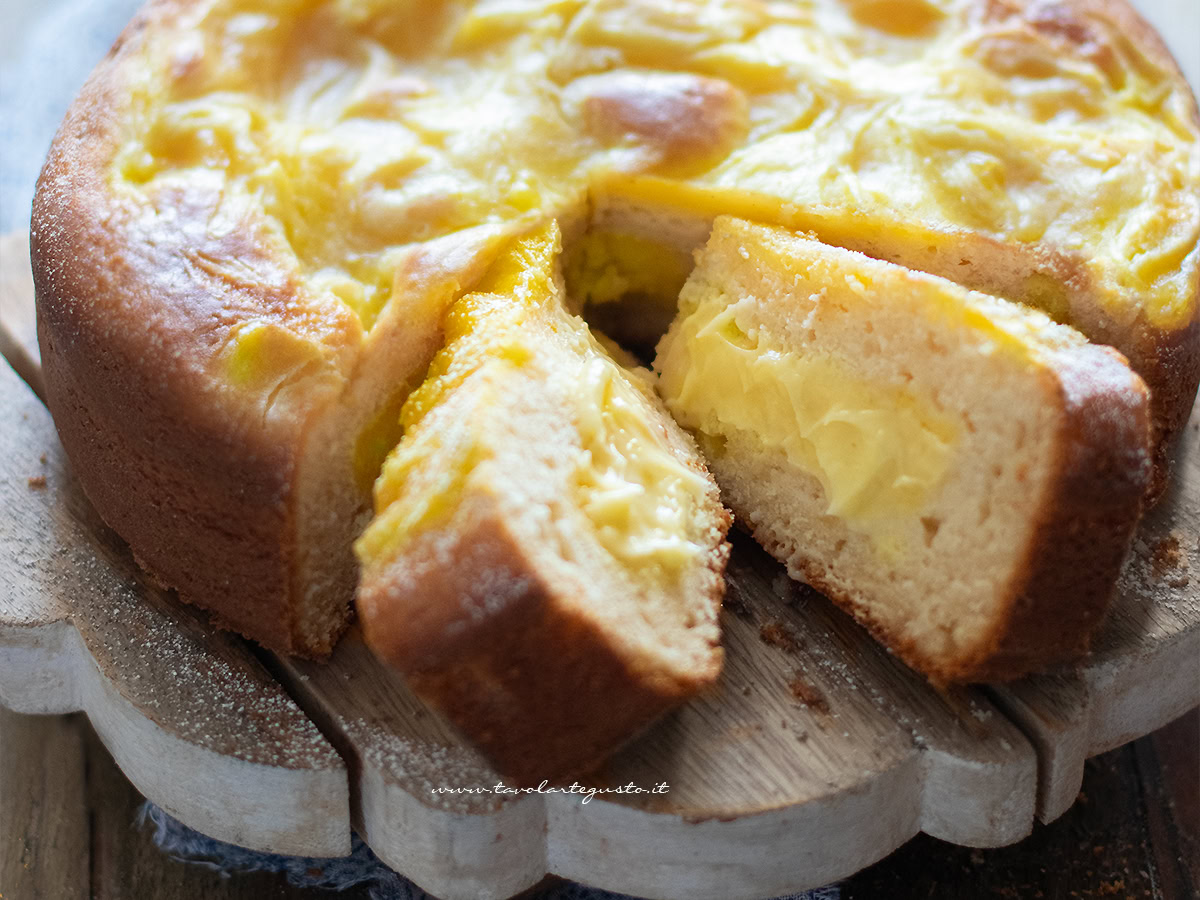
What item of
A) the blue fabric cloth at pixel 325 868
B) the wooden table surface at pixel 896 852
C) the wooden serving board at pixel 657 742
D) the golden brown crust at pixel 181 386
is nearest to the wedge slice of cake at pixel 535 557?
the wooden serving board at pixel 657 742

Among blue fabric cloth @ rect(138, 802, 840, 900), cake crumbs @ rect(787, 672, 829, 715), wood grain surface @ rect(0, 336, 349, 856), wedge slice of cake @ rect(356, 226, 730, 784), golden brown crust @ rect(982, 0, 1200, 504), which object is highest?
golden brown crust @ rect(982, 0, 1200, 504)

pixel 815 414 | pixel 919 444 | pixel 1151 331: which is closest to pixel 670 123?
pixel 815 414

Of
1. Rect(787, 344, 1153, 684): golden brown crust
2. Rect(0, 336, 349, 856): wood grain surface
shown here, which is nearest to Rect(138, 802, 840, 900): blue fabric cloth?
Rect(0, 336, 349, 856): wood grain surface

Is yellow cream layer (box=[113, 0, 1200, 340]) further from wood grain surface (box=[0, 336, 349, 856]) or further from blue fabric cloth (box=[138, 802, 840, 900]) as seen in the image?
blue fabric cloth (box=[138, 802, 840, 900])

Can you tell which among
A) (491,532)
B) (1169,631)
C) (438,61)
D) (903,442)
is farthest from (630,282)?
(1169,631)

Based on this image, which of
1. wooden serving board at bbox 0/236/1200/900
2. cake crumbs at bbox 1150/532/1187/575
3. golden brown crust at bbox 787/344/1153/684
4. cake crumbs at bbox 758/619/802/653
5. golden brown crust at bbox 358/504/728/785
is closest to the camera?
golden brown crust at bbox 358/504/728/785

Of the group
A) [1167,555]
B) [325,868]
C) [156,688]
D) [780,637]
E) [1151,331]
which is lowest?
[325,868]

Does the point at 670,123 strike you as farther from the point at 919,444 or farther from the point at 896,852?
the point at 896,852
